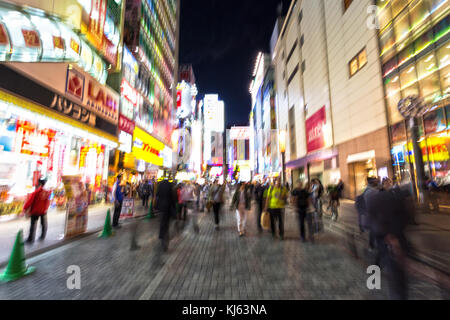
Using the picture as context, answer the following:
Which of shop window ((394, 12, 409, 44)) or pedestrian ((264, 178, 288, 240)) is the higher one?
shop window ((394, 12, 409, 44))

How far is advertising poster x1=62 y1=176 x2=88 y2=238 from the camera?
789 centimetres

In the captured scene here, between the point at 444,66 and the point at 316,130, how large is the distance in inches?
730

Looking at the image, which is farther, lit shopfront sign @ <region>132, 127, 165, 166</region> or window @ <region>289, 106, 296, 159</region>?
window @ <region>289, 106, 296, 159</region>

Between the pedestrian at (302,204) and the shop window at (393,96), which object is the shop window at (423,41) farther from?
the pedestrian at (302,204)

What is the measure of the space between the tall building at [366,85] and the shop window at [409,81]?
64 mm

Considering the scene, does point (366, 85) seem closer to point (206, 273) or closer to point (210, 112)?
point (206, 273)

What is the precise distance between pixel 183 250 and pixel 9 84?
31.8ft

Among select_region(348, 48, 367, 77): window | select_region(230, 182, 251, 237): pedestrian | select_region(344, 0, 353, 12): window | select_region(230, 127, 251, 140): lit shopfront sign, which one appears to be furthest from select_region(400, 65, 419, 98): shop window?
select_region(230, 127, 251, 140): lit shopfront sign

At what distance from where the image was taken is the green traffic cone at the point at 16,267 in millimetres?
4438

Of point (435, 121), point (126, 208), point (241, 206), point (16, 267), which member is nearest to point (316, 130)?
point (435, 121)

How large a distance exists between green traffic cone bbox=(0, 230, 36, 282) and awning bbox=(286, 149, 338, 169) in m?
27.0

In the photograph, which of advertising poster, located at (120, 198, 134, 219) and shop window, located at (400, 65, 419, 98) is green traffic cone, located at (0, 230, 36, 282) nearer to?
advertising poster, located at (120, 198, 134, 219)

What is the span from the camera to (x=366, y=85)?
20.1 meters

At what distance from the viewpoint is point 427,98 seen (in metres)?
13.7
